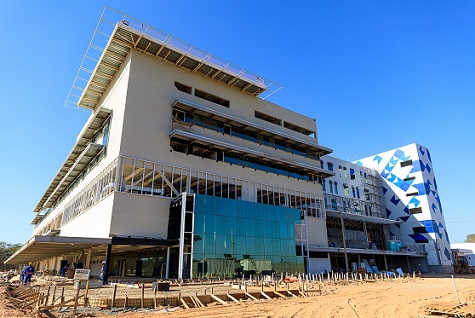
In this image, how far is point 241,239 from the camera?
113ft

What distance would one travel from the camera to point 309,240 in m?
44.8

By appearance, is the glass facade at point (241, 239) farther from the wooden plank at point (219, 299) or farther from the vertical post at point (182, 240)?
the wooden plank at point (219, 299)

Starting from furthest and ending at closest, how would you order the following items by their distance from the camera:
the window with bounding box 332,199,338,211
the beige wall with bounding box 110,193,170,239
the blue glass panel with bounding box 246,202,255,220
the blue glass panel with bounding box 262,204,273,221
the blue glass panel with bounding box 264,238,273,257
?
1. the window with bounding box 332,199,338,211
2. the blue glass panel with bounding box 262,204,273,221
3. the blue glass panel with bounding box 264,238,273,257
4. the blue glass panel with bounding box 246,202,255,220
5. the beige wall with bounding box 110,193,170,239

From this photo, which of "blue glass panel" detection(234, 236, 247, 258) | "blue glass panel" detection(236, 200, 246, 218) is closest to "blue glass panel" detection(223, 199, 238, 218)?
"blue glass panel" detection(236, 200, 246, 218)

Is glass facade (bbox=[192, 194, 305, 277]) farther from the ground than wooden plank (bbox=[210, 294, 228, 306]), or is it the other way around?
glass facade (bbox=[192, 194, 305, 277])

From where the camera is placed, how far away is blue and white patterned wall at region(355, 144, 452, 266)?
62312mm

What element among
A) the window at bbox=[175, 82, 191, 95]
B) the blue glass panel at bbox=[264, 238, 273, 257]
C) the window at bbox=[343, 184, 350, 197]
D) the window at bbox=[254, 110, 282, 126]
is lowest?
the blue glass panel at bbox=[264, 238, 273, 257]

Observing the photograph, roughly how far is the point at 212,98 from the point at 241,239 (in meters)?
19.5

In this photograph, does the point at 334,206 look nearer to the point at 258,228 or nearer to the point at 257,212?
the point at 257,212

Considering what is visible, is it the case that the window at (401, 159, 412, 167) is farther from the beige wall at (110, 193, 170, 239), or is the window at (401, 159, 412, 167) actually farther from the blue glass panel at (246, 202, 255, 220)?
the beige wall at (110, 193, 170, 239)

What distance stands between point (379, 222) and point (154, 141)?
158 feet

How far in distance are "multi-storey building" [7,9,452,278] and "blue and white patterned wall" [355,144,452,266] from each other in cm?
2239

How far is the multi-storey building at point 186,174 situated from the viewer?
31953mm

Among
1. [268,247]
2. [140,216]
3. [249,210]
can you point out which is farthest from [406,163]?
[140,216]
